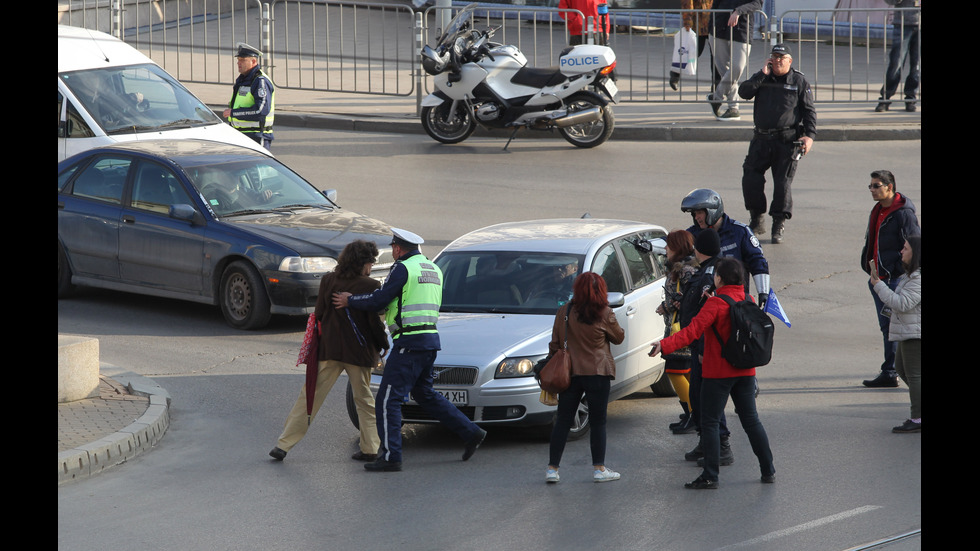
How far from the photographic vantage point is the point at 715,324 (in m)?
7.81

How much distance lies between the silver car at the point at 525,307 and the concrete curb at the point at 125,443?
1390 mm

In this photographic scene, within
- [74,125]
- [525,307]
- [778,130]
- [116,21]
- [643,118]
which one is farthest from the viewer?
[116,21]

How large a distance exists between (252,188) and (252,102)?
3600 millimetres

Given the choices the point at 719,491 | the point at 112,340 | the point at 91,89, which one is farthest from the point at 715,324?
the point at 91,89

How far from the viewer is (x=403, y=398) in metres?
8.27

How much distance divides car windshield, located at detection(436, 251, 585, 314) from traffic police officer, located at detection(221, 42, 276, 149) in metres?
6.61

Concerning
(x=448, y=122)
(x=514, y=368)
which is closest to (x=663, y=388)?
(x=514, y=368)

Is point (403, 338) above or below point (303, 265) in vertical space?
below

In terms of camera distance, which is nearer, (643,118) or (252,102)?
(252,102)

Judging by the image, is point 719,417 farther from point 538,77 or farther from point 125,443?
point 538,77

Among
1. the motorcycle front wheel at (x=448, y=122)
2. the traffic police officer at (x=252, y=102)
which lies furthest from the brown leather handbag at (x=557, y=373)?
the motorcycle front wheel at (x=448, y=122)

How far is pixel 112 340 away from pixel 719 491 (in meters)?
6.08

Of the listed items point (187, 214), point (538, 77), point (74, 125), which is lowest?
point (187, 214)

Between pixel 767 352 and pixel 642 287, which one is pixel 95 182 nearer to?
pixel 642 287
